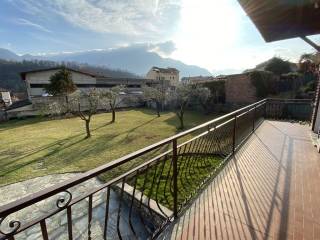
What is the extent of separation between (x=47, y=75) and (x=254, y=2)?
964 inches

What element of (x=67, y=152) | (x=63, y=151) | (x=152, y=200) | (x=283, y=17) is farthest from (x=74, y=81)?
(x=283, y=17)

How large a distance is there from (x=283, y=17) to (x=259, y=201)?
10.1ft

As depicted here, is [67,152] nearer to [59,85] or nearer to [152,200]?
[152,200]

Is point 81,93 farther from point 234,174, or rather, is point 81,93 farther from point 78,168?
point 234,174

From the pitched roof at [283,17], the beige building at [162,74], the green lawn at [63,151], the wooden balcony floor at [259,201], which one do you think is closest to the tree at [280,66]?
the green lawn at [63,151]

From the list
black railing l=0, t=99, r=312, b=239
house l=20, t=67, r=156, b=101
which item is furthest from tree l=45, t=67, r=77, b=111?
black railing l=0, t=99, r=312, b=239

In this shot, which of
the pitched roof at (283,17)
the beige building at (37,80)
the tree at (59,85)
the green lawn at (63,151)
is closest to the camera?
the pitched roof at (283,17)

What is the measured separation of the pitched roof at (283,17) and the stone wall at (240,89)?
10564 mm

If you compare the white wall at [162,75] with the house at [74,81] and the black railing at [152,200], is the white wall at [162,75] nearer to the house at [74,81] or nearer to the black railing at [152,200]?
the house at [74,81]

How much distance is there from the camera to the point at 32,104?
709 inches

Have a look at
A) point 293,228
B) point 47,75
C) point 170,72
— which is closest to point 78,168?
point 293,228

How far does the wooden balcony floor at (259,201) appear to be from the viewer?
1935mm

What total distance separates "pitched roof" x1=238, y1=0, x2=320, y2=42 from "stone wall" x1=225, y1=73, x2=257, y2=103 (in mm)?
10564

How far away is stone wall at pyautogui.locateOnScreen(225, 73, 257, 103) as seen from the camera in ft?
46.7
